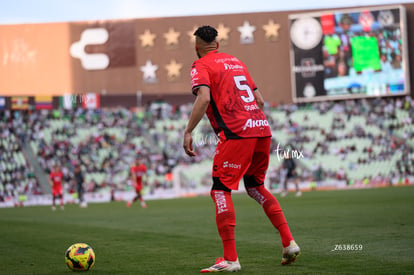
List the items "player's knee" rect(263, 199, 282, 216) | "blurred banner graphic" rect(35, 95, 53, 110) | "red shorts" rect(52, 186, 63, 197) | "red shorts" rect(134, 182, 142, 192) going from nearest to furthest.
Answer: "player's knee" rect(263, 199, 282, 216) → "red shorts" rect(134, 182, 142, 192) → "red shorts" rect(52, 186, 63, 197) → "blurred banner graphic" rect(35, 95, 53, 110)

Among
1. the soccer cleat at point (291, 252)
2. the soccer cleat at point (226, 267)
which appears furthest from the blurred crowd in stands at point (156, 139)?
the soccer cleat at point (226, 267)

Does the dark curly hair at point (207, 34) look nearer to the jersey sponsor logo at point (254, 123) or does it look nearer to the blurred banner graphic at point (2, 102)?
the jersey sponsor logo at point (254, 123)

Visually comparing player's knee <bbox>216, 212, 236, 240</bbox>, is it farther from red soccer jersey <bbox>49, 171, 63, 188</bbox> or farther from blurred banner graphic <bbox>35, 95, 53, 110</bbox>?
blurred banner graphic <bbox>35, 95, 53, 110</bbox>

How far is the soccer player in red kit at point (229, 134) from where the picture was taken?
697 cm

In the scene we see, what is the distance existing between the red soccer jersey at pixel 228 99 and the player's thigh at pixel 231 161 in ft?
0.28

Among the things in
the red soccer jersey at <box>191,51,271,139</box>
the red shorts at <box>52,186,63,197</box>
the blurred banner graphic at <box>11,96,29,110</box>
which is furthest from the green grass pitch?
the blurred banner graphic at <box>11,96,29,110</box>

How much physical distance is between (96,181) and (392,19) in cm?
2144

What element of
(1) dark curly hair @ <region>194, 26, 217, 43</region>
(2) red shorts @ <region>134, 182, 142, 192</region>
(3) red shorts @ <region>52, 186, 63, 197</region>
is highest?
(1) dark curly hair @ <region>194, 26, 217, 43</region>

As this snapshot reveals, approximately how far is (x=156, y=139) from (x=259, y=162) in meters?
37.8

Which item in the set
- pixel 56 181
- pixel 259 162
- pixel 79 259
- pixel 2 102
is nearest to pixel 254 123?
pixel 259 162

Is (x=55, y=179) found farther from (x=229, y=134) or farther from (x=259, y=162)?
(x=229, y=134)

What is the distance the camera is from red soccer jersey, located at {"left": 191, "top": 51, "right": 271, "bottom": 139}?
705 centimetres

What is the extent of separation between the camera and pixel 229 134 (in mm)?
7035

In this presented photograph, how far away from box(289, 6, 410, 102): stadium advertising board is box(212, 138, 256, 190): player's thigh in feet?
125
